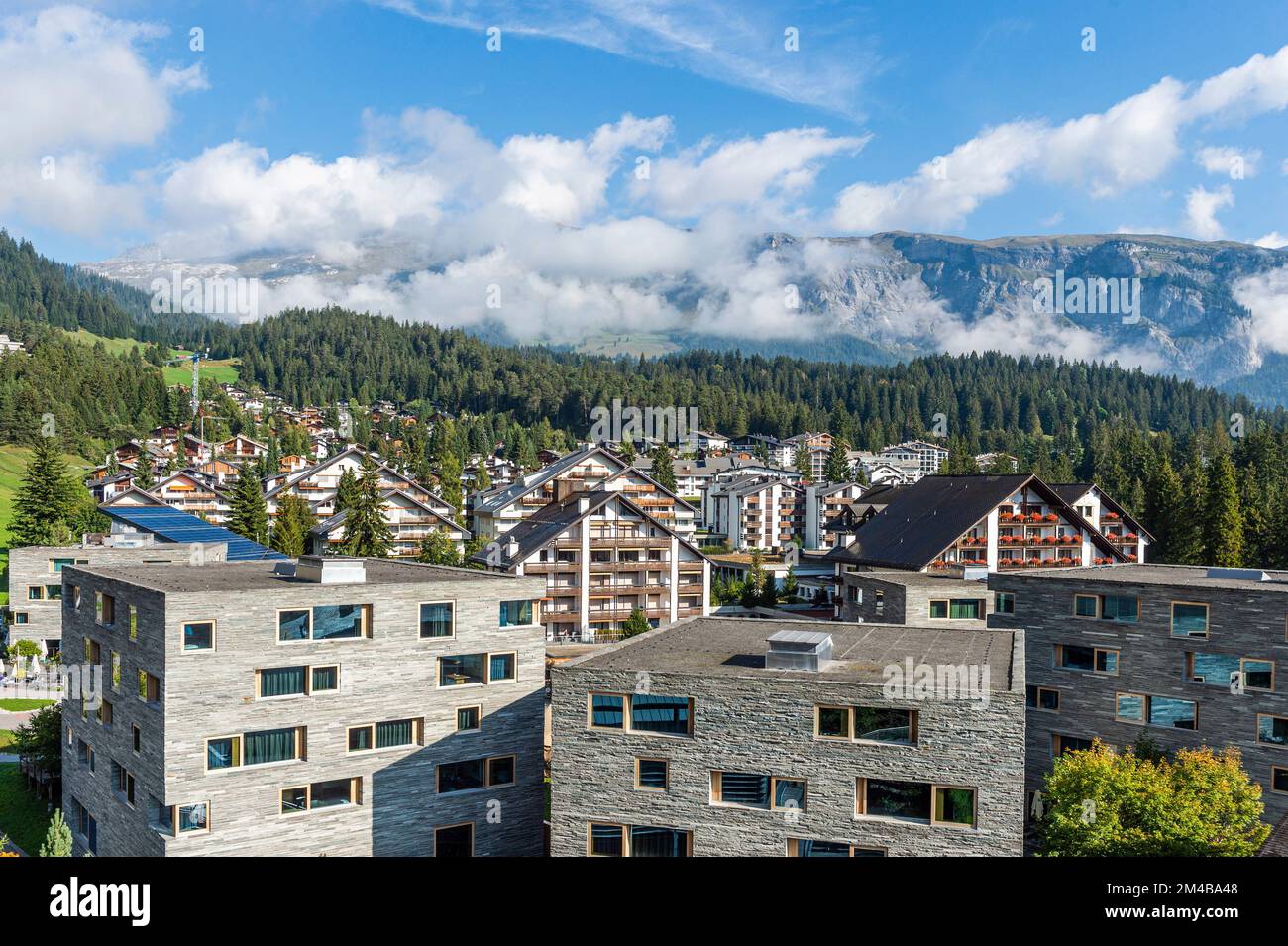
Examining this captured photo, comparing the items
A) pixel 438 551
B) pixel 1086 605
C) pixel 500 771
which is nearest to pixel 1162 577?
pixel 1086 605

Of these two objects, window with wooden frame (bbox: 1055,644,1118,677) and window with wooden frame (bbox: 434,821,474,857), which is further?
window with wooden frame (bbox: 1055,644,1118,677)

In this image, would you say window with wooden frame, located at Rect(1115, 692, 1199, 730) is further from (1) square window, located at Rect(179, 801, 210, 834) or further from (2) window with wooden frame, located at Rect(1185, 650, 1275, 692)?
(1) square window, located at Rect(179, 801, 210, 834)

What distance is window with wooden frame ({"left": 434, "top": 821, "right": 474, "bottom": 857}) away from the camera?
29570 mm

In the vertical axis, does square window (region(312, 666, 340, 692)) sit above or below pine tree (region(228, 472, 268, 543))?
below

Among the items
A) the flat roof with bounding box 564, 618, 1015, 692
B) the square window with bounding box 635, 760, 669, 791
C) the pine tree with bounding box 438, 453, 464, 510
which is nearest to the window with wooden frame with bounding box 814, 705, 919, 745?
the flat roof with bounding box 564, 618, 1015, 692

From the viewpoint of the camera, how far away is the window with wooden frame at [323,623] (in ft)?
91.5

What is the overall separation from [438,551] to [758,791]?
64965 mm

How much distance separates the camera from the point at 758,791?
911 inches

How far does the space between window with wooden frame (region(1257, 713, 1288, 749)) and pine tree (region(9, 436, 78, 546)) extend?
3508 inches

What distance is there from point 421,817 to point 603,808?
792 cm

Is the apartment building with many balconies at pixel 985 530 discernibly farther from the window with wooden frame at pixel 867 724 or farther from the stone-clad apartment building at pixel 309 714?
the window with wooden frame at pixel 867 724

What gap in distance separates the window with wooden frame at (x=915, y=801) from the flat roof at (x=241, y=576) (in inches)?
538

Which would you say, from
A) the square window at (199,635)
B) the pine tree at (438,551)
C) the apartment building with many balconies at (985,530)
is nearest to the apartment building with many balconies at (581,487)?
the pine tree at (438,551)
